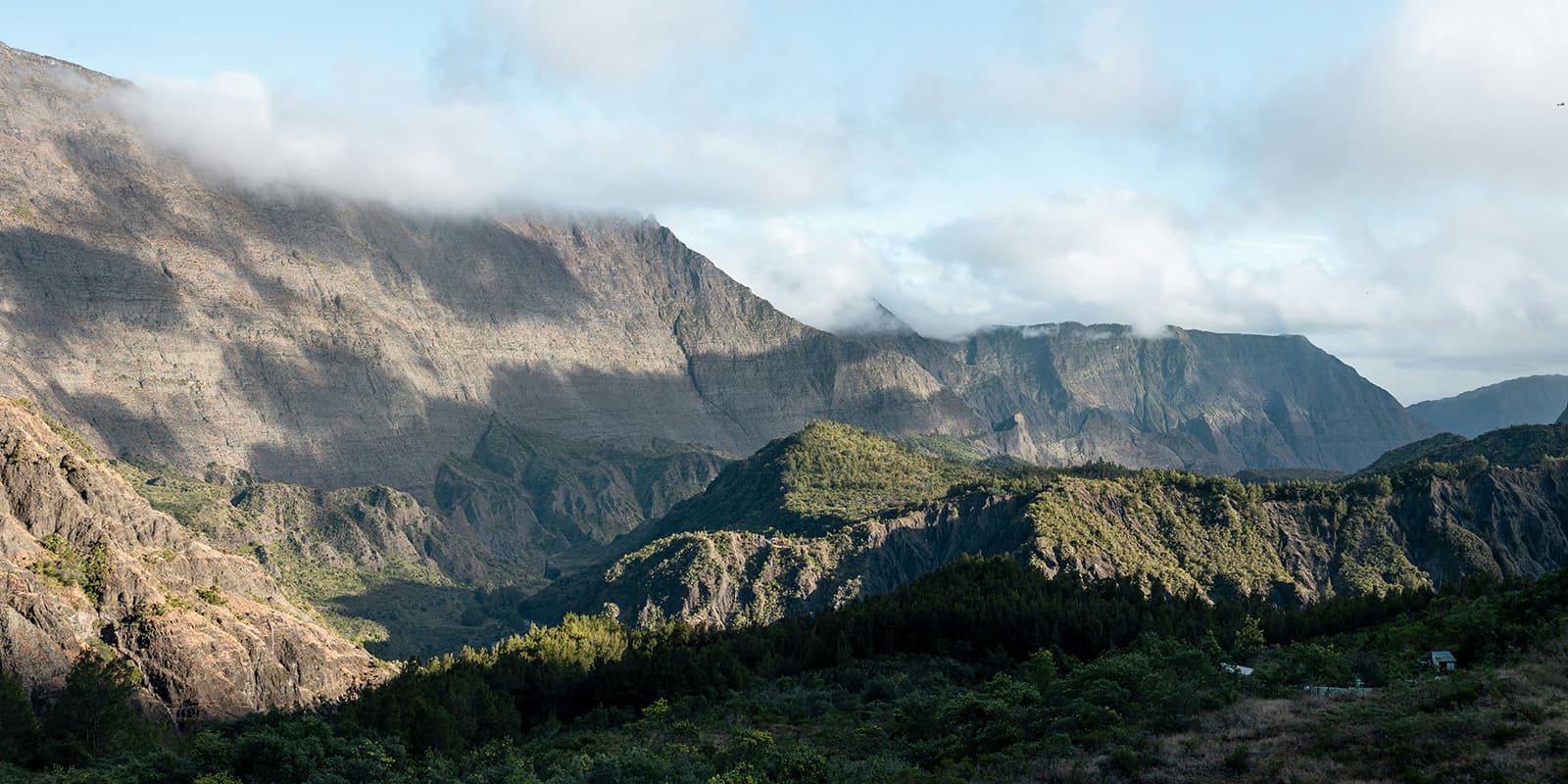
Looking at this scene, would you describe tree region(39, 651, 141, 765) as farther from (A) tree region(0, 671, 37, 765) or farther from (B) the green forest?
(A) tree region(0, 671, 37, 765)

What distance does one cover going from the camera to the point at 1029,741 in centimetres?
8088

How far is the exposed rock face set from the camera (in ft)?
477

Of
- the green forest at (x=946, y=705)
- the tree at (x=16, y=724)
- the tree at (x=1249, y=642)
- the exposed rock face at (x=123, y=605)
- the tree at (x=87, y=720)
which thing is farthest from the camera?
the exposed rock face at (x=123, y=605)

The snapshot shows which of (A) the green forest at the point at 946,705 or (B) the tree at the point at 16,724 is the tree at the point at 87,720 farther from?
(B) the tree at the point at 16,724

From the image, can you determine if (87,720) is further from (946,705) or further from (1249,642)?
(1249,642)

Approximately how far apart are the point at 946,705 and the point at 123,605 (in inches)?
4674

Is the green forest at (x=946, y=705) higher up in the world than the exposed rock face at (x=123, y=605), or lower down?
lower down

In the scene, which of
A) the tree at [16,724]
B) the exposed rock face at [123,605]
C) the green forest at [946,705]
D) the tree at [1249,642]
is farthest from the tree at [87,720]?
the tree at [1249,642]

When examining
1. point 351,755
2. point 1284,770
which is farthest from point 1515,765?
point 351,755

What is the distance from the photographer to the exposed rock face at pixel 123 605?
5719 inches

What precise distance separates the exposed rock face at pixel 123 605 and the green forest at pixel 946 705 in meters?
8.38

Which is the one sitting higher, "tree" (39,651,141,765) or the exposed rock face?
the exposed rock face

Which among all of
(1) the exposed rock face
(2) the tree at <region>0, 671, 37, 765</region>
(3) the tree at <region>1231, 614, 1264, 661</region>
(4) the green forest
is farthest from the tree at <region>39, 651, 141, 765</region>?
(3) the tree at <region>1231, 614, 1264, 661</region>

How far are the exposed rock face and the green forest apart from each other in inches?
330
